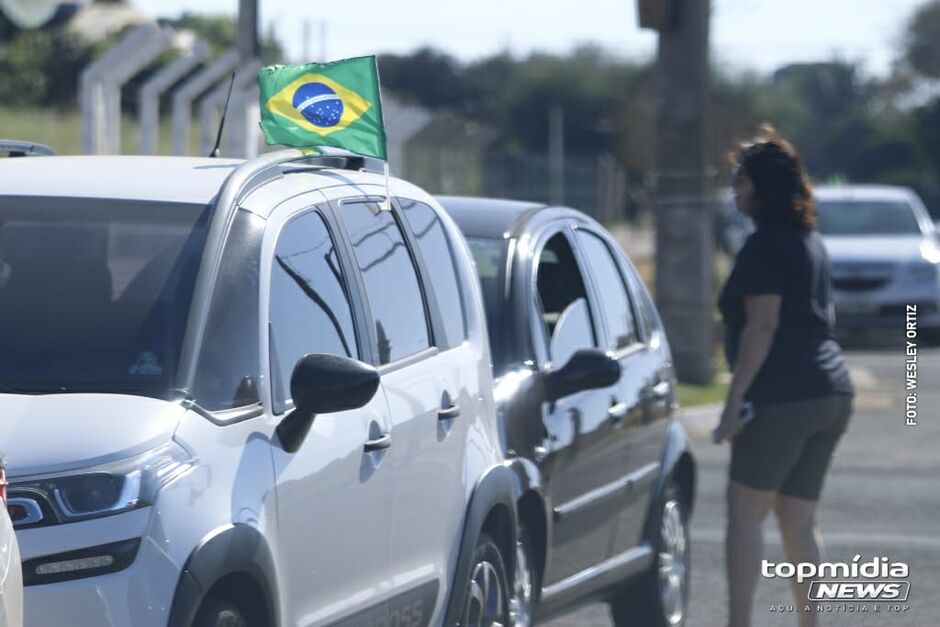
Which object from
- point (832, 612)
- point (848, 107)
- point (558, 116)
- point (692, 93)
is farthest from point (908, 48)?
point (832, 612)

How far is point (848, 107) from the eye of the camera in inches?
2840

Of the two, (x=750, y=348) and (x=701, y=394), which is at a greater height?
(x=750, y=348)

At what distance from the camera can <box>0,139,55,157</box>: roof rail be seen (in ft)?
18.6

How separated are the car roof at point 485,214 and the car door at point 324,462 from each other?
6.76 feet

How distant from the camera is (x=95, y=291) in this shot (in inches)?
182

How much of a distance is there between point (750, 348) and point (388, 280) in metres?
1.82

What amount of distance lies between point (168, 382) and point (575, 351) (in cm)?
273

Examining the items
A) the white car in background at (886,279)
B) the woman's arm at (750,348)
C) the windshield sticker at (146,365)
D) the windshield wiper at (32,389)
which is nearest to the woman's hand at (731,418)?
the woman's arm at (750,348)

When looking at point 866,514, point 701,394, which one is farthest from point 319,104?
point 701,394

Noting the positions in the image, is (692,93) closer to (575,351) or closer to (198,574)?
(575,351)

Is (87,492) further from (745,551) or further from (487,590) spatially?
(745,551)

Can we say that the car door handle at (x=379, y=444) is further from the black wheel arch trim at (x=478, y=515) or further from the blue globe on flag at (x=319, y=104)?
the blue globe on flag at (x=319, y=104)

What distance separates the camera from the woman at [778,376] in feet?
22.5

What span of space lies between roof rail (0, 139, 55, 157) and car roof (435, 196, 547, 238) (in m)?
1.72
